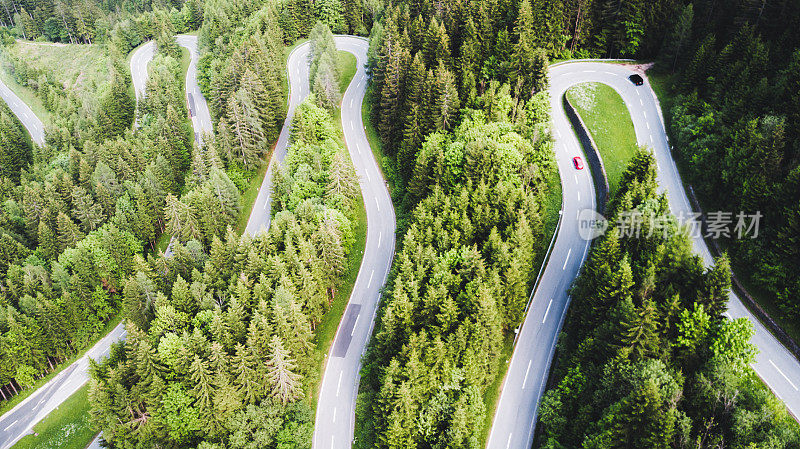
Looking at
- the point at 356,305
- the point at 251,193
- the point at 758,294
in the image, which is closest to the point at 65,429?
the point at 356,305

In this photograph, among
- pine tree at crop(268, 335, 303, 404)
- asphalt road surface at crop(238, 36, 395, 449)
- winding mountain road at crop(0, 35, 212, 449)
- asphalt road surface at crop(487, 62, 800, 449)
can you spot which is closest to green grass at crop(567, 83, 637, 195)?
asphalt road surface at crop(487, 62, 800, 449)

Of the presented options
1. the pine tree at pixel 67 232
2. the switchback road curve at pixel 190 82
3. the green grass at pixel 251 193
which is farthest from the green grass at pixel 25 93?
the green grass at pixel 251 193

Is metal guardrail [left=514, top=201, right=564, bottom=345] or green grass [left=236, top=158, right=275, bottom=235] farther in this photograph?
green grass [left=236, top=158, right=275, bottom=235]

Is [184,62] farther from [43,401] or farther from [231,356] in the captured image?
[231,356]

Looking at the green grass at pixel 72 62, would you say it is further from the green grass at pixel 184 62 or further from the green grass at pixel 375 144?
the green grass at pixel 375 144

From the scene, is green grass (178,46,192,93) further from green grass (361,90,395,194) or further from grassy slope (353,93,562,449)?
grassy slope (353,93,562,449)

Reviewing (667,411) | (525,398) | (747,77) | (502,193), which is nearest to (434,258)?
(502,193)
